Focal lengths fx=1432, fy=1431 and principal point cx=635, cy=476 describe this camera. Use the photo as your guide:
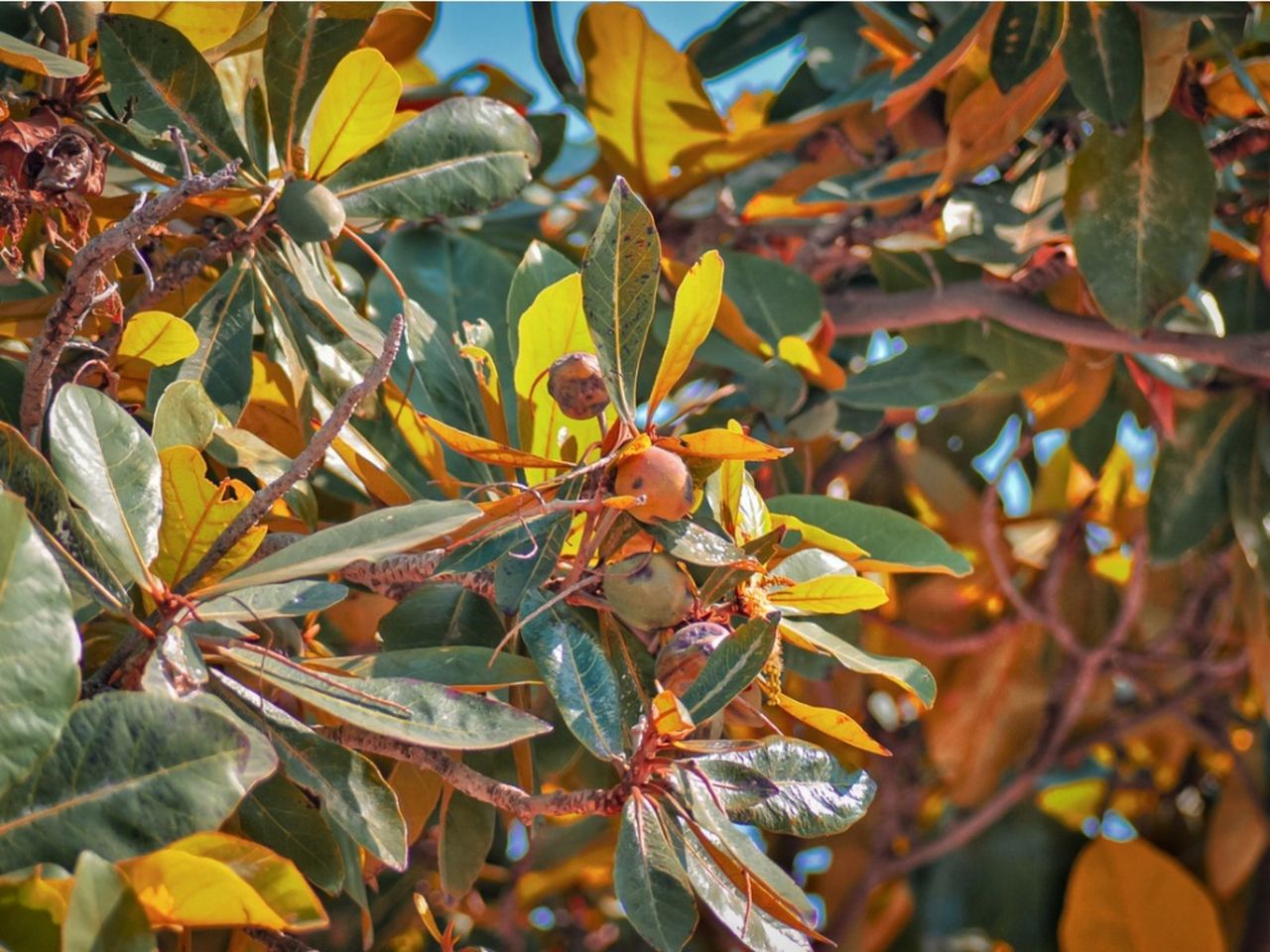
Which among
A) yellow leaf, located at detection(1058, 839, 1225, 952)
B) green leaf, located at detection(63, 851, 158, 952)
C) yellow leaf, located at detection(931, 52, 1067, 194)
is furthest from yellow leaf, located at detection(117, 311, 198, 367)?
yellow leaf, located at detection(1058, 839, 1225, 952)

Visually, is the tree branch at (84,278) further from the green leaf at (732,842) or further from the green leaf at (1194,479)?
the green leaf at (1194,479)

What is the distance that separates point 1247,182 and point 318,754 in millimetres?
1020

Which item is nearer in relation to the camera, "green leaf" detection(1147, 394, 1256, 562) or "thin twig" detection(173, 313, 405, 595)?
"thin twig" detection(173, 313, 405, 595)

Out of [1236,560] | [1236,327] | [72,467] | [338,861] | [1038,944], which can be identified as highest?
[72,467]

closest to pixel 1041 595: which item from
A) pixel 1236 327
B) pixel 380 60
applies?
pixel 1236 327

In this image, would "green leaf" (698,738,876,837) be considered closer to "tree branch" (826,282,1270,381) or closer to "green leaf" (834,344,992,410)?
"green leaf" (834,344,992,410)

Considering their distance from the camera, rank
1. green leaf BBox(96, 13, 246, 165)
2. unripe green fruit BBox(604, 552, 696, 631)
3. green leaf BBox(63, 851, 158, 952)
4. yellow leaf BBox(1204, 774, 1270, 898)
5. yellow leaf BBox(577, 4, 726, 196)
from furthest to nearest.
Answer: yellow leaf BBox(1204, 774, 1270, 898) < yellow leaf BBox(577, 4, 726, 196) < green leaf BBox(96, 13, 246, 165) < unripe green fruit BBox(604, 552, 696, 631) < green leaf BBox(63, 851, 158, 952)

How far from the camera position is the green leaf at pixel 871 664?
71 centimetres

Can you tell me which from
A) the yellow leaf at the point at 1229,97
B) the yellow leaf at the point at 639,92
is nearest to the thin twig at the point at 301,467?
the yellow leaf at the point at 639,92

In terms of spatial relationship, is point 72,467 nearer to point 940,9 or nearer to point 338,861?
point 338,861

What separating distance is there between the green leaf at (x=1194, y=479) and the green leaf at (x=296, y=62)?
82cm

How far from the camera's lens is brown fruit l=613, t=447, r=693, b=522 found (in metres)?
0.64

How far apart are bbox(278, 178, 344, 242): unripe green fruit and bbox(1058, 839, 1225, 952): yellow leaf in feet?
3.47

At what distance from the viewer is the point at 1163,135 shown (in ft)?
3.62
